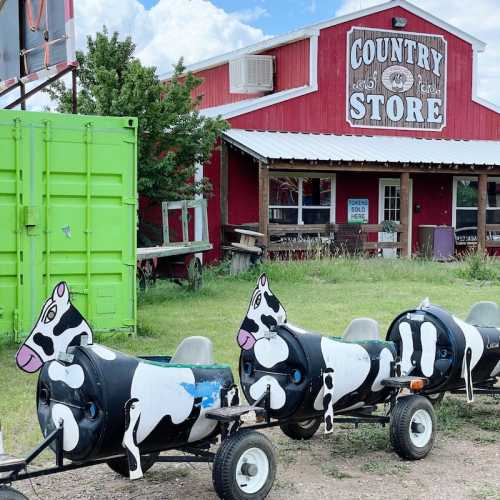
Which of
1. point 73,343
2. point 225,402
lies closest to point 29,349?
point 73,343

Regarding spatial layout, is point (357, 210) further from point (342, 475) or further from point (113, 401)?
point (113, 401)

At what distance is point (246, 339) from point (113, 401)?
4.39ft

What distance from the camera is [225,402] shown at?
5.14 metres

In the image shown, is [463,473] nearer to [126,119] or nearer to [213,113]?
[126,119]

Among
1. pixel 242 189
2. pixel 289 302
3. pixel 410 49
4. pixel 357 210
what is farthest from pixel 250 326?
pixel 410 49

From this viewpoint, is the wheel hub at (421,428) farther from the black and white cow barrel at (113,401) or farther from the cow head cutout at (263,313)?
the black and white cow barrel at (113,401)

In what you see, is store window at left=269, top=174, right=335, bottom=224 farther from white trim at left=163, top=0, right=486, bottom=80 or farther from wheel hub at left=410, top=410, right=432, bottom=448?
wheel hub at left=410, top=410, right=432, bottom=448

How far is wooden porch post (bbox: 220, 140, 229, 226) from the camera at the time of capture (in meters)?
21.7

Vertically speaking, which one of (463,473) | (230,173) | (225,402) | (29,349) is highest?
(230,173)

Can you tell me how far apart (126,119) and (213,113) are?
13.9 meters

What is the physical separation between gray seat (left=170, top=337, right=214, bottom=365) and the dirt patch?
0.76 meters

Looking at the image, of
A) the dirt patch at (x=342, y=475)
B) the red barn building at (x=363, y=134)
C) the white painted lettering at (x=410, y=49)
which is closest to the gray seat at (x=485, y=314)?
the dirt patch at (x=342, y=475)

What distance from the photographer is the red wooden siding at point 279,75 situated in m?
23.3

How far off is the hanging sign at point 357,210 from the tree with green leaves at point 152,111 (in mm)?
5477
